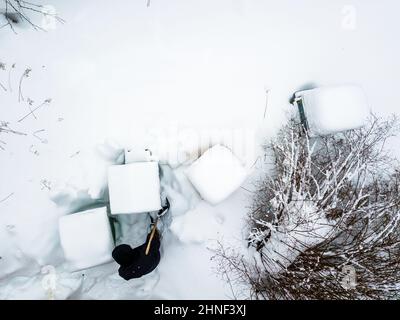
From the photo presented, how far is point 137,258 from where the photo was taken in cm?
430

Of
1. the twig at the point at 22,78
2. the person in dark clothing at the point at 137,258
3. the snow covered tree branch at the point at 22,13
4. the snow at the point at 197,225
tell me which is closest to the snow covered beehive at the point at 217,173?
the snow at the point at 197,225

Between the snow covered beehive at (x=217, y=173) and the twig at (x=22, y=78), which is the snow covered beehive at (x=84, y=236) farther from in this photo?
the twig at (x=22, y=78)

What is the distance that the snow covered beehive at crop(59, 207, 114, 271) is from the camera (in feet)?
14.3

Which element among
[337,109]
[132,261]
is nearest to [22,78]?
[132,261]

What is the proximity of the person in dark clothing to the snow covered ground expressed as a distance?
1.33 feet

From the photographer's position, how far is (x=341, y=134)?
194 inches

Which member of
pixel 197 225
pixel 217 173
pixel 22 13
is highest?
pixel 22 13

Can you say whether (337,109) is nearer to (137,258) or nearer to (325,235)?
(325,235)

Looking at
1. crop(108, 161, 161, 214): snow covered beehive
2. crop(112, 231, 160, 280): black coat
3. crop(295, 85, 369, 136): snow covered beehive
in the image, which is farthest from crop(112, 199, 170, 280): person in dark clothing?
crop(295, 85, 369, 136): snow covered beehive

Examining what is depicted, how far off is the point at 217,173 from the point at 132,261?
1.41 metres

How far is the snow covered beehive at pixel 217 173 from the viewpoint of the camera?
437 centimetres

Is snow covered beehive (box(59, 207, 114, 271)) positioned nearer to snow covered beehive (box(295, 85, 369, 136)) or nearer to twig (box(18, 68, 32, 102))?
twig (box(18, 68, 32, 102))
